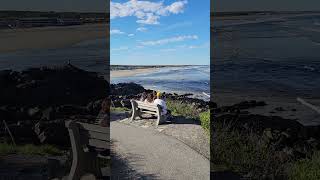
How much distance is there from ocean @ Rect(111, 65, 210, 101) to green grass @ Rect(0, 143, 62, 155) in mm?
1191

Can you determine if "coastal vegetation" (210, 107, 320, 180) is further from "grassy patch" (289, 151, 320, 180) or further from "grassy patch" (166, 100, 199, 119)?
"grassy patch" (166, 100, 199, 119)

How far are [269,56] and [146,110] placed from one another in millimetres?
1810

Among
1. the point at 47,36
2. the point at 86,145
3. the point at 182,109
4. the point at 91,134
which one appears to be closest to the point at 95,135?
the point at 91,134

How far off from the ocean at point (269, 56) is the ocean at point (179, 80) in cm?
22

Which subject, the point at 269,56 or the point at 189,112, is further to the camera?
the point at 189,112

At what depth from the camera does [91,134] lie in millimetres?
6039

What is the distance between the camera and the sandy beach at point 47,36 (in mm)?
6148

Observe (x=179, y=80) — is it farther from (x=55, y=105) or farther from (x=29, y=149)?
(x=29, y=149)

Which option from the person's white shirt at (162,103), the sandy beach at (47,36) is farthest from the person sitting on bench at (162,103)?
the sandy beach at (47,36)

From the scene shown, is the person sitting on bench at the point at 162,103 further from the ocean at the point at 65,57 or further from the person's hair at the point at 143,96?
the ocean at the point at 65,57

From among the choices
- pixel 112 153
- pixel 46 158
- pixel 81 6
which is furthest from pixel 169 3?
pixel 46 158

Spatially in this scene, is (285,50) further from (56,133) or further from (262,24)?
(56,133)

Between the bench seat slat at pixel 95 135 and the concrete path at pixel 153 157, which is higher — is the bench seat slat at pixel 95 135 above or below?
above

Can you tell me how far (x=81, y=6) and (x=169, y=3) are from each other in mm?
1149
